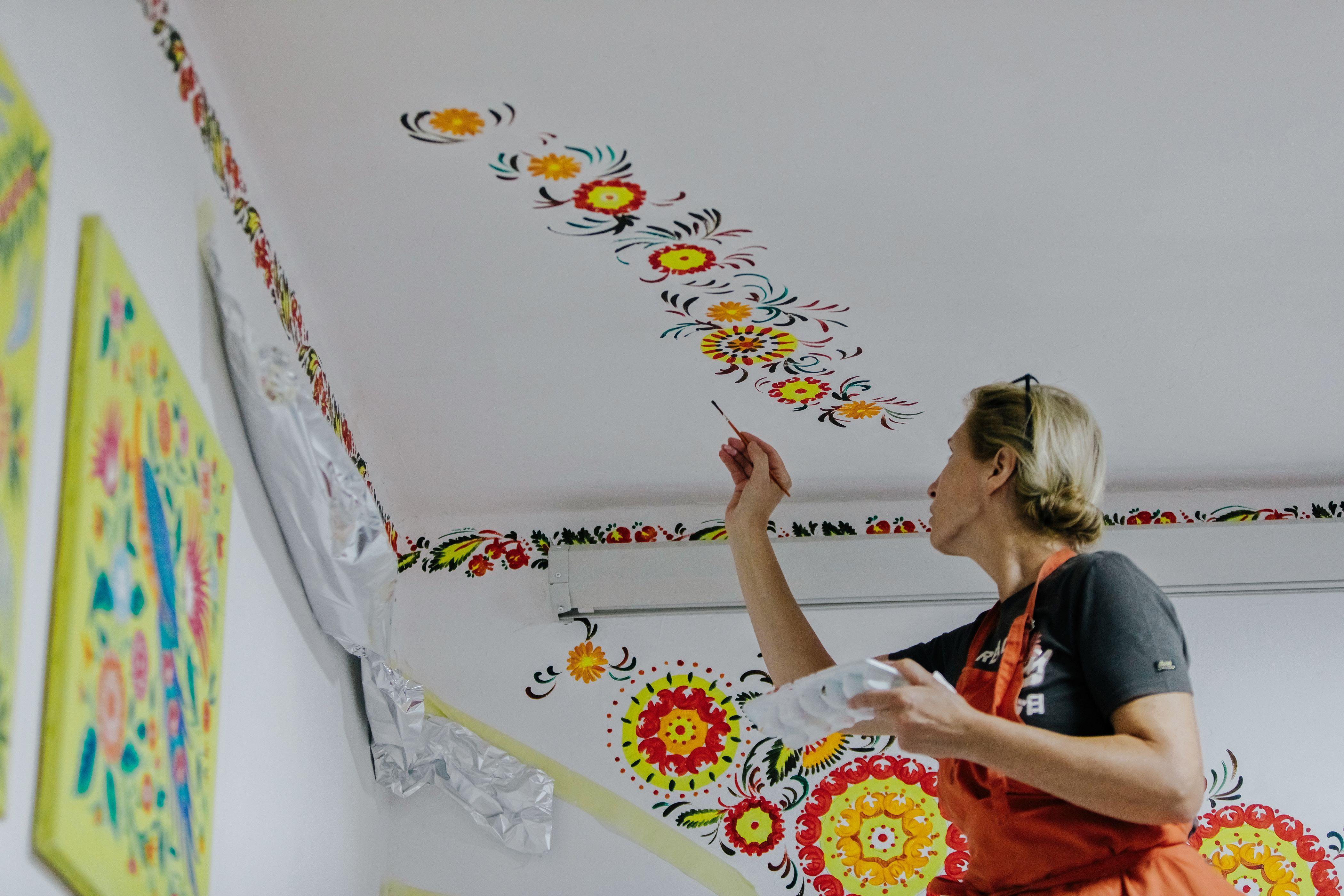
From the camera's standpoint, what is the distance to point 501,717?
8.90 ft

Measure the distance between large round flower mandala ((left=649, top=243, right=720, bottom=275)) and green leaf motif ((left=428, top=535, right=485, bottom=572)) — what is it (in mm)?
1031

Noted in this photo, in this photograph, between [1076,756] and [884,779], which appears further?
[884,779]

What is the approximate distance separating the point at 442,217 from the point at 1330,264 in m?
1.46

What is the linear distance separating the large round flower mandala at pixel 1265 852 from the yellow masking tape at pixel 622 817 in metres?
0.97

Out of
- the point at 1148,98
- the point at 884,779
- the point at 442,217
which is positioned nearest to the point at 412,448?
the point at 442,217

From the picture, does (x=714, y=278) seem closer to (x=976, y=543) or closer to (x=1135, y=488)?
(x=976, y=543)

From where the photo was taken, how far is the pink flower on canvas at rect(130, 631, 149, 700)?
1.19 m

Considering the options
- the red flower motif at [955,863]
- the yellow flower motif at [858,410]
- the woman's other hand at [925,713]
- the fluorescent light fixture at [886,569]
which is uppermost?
the yellow flower motif at [858,410]

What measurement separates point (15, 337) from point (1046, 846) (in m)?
1.14

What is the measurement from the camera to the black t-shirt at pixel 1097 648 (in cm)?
140

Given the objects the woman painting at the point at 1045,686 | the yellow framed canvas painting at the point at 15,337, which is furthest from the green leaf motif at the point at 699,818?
the yellow framed canvas painting at the point at 15,337

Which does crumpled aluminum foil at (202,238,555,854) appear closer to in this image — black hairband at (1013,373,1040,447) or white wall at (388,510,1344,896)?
white wall at (388,510,1344,896)

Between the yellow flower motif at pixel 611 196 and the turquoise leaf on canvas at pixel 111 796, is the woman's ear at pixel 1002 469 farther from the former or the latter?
the turquoise leaf on canvas at pixel 111 796

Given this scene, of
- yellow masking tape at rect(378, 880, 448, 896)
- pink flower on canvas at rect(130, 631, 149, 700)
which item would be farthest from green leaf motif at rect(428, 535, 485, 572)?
pink flower on canvas at rect(130, 631, 149, 700)
